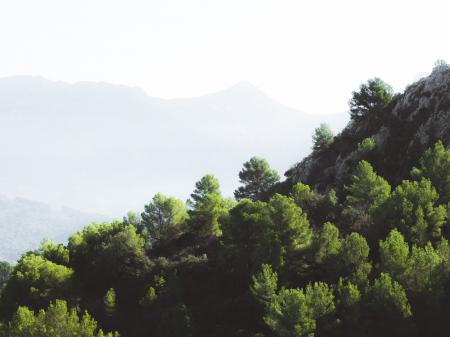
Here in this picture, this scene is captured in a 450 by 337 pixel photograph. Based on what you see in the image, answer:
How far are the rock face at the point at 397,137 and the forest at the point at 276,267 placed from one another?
417 millimetres

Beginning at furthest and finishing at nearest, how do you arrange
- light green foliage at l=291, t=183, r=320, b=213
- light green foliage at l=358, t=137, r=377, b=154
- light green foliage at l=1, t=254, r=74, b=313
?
light green foliage at l=358, t=137, r=377, b=154, light green foliage at l=291, t=183, r=320, b=213, light green foliage at l=1, t=254, r=74, b=313

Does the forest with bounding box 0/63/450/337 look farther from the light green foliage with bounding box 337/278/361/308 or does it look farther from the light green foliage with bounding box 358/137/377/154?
the light green foliage with bounding box 358/137/377/154

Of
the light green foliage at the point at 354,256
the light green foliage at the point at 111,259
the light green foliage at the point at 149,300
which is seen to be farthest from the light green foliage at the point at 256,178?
the light green foliage at the point at 354,256

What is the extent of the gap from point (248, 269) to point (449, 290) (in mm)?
24323

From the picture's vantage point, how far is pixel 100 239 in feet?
267

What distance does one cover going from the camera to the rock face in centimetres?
7638

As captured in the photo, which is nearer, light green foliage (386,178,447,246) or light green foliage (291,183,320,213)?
light green foliage (386,178,447,246)

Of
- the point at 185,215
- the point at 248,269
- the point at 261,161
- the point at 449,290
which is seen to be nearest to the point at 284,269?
the point at 248,269

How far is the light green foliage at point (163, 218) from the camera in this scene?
85812 mm

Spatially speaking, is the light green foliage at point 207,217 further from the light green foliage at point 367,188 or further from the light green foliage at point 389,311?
the light green foliage at point 389,311

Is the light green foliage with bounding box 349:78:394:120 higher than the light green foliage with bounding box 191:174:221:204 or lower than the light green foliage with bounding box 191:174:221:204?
higher

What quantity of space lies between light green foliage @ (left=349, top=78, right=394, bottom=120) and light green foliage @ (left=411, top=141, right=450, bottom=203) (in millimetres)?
36478

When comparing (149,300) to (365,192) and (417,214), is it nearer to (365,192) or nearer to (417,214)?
(417,214)

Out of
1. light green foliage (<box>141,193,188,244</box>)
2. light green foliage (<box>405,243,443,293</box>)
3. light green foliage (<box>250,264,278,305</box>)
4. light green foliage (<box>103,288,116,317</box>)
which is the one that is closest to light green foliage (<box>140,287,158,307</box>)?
light green foliage (<box>103,288,116,317</box>)
